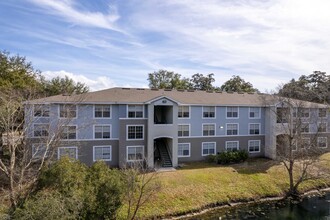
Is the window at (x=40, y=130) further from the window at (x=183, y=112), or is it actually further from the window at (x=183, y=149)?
the window at (x=183, y=149)

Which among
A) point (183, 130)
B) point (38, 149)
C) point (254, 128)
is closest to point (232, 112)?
point (254, 128)

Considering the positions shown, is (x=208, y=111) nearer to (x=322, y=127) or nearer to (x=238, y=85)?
(x=322, y=127)

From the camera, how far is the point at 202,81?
6838 centimetres

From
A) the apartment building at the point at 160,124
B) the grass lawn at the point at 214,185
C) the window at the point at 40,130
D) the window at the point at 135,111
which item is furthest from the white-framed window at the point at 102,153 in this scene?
the grass lawn at the point at 214,185

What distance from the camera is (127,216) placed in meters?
20.5

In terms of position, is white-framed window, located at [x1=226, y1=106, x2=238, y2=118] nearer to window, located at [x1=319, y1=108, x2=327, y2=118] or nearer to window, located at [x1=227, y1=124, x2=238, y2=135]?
window, located at [x1=227, y1=124, x2=238, y2=135]

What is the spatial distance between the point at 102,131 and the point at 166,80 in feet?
116

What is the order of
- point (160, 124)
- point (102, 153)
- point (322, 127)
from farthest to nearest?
1. point (322, 127)
2. point (160, 124)
3. point (102, 153)

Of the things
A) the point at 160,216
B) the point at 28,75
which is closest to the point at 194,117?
the point at 160,216

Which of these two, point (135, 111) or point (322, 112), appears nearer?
point (135, 111)

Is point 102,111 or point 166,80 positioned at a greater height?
point 166,80

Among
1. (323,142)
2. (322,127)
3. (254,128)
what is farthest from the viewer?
(323,142)

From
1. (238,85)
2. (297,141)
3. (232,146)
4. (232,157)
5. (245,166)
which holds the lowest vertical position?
(245,166)

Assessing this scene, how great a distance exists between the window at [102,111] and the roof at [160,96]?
0.76 meters
